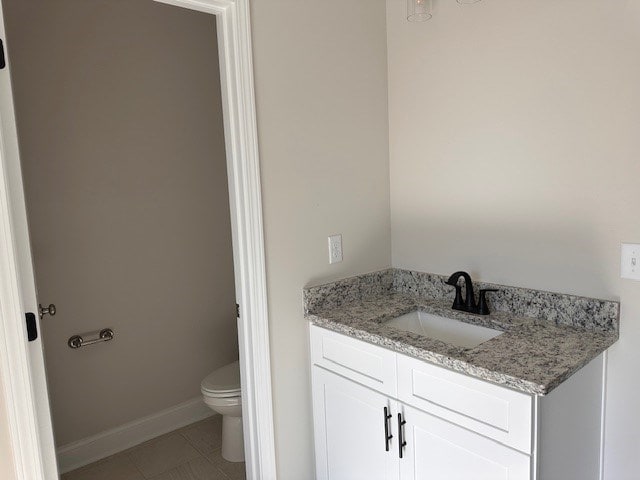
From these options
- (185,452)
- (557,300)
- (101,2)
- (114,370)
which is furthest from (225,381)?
(101,2)

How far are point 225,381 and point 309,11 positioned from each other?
72.3 inches

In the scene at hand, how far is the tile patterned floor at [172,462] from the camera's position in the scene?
245cm

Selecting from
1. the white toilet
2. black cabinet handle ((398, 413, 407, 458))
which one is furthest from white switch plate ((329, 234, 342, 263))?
the white toilet

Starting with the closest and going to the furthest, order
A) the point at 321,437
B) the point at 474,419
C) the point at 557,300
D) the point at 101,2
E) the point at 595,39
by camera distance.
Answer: the point at 474,419, the point at 595,39, the point at 557,300, the point at 321,437, the point at 101,2

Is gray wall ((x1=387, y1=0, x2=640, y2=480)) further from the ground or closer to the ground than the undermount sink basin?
further from the ground

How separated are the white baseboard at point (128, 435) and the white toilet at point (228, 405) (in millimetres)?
480

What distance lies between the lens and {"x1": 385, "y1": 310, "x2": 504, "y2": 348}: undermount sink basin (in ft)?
6.04

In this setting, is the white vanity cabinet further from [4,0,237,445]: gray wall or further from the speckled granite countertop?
[4,0,237,445]: gray wall

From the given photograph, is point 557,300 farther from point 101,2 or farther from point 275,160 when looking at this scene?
point 101,2

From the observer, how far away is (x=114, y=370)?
270cm

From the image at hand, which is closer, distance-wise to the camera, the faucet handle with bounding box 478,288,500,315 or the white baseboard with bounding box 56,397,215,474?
the faucet handle with bounding box 478,288,500,315

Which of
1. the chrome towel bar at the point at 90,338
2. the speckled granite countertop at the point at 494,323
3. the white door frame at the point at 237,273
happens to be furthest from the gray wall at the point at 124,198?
the speckled granite countertop at the point at 494,323

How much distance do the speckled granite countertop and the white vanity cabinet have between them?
5cm

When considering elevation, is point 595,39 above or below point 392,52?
below
